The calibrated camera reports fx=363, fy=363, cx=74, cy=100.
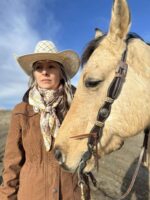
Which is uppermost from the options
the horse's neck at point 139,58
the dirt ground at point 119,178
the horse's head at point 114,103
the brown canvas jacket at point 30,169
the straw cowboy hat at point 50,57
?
the straw cowboy hat at point 50,57

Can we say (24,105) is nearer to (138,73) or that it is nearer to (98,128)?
(98,128)

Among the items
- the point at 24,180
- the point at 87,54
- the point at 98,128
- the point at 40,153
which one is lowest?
the point at 24,180

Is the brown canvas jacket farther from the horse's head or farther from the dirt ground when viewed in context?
the dirt ground

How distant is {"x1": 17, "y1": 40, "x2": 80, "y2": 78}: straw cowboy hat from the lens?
375 cm

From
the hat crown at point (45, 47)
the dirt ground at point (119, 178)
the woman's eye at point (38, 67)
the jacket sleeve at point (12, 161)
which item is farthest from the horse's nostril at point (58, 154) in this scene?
the dirt ground at point (119, 178)

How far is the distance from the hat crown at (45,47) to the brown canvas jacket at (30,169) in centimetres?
61

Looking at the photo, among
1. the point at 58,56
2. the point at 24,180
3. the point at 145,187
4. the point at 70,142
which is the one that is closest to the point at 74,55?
the point at 58,56

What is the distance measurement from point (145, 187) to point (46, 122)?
5103mm

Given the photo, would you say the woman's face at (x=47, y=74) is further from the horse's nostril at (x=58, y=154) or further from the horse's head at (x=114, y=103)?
the horse's nostril at (x=58, y=154)

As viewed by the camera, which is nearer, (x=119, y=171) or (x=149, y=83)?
(x=149, y=83)

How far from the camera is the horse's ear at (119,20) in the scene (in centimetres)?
314

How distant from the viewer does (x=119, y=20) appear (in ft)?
10.7

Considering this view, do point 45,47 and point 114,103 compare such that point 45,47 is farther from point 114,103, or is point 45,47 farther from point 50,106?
point 114,103

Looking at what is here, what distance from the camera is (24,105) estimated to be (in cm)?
373
